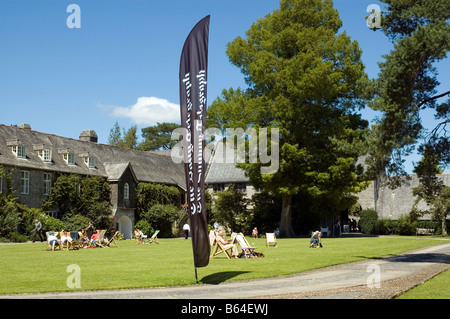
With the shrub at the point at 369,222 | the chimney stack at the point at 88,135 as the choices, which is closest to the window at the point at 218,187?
the chimney stack at the point at 88,135

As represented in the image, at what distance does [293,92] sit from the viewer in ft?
132

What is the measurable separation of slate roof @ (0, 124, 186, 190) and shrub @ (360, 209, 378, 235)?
20569 millimetres

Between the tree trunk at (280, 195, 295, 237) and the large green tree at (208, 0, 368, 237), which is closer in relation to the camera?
the large green tree at (208, 0, 368, 237)

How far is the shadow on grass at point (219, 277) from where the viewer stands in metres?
13.3

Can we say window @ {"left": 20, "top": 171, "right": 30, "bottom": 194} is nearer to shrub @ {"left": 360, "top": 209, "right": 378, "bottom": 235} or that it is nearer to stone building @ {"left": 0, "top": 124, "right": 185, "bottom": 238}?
stone building @ {"left": 0, "top": 124, "right": 185, "bottom": 238}

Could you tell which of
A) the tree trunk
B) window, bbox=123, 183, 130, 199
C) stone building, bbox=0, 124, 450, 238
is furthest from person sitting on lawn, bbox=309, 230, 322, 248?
window, bbox=123, 183, 130, 199

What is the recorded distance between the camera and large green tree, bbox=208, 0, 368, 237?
40.3m

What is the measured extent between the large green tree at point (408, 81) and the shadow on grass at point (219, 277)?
7.88 metres

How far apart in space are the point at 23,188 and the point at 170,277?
106 feet

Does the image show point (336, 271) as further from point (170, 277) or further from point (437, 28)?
point (437, 28)

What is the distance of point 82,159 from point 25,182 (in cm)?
779

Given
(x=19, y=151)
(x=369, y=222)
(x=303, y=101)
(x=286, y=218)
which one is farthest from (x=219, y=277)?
(x=369, y=222)

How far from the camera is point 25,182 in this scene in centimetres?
4275
